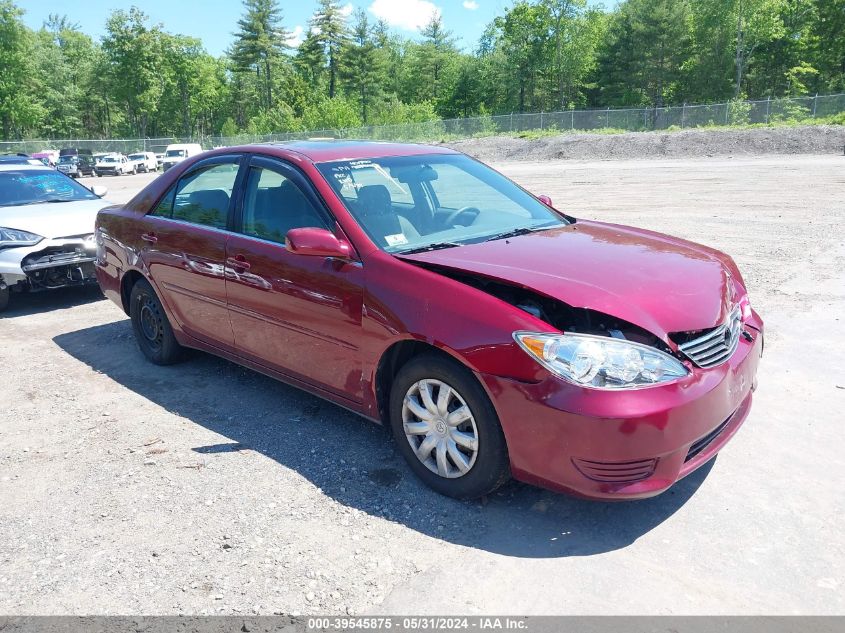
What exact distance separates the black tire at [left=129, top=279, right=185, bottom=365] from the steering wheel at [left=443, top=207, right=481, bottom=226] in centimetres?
258

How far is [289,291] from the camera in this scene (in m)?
4.05

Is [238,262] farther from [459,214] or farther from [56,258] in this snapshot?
[56,258]

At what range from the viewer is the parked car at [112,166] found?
1804 inches

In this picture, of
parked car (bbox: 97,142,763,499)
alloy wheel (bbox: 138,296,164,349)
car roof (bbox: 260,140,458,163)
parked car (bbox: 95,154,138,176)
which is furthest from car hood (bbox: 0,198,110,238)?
parked car (bbox: 95,154,138,176)

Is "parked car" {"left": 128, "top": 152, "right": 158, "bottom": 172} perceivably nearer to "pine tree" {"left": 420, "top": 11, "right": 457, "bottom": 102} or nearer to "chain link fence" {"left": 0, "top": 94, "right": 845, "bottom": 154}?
"chain link fence" {"left": 0, "top": 94, "right": 845, "bottom": 154}

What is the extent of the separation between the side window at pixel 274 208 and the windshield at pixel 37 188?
5.70 meters

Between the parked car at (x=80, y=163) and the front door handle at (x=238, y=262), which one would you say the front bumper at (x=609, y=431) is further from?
the parked car at (x=80, y=163)

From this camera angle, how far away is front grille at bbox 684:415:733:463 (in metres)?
3.04

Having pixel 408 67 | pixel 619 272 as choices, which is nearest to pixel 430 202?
pixel 619 272

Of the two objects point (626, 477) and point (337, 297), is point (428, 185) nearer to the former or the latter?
point (337, 297)

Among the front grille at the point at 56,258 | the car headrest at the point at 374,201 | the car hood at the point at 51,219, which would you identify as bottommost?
the front grille at the point at 56,258

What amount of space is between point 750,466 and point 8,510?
157 inches

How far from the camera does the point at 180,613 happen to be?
270 centimetres

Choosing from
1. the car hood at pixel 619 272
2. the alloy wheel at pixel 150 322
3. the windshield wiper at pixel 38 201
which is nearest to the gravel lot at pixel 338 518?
the alloy wheel at pixel 150 322
